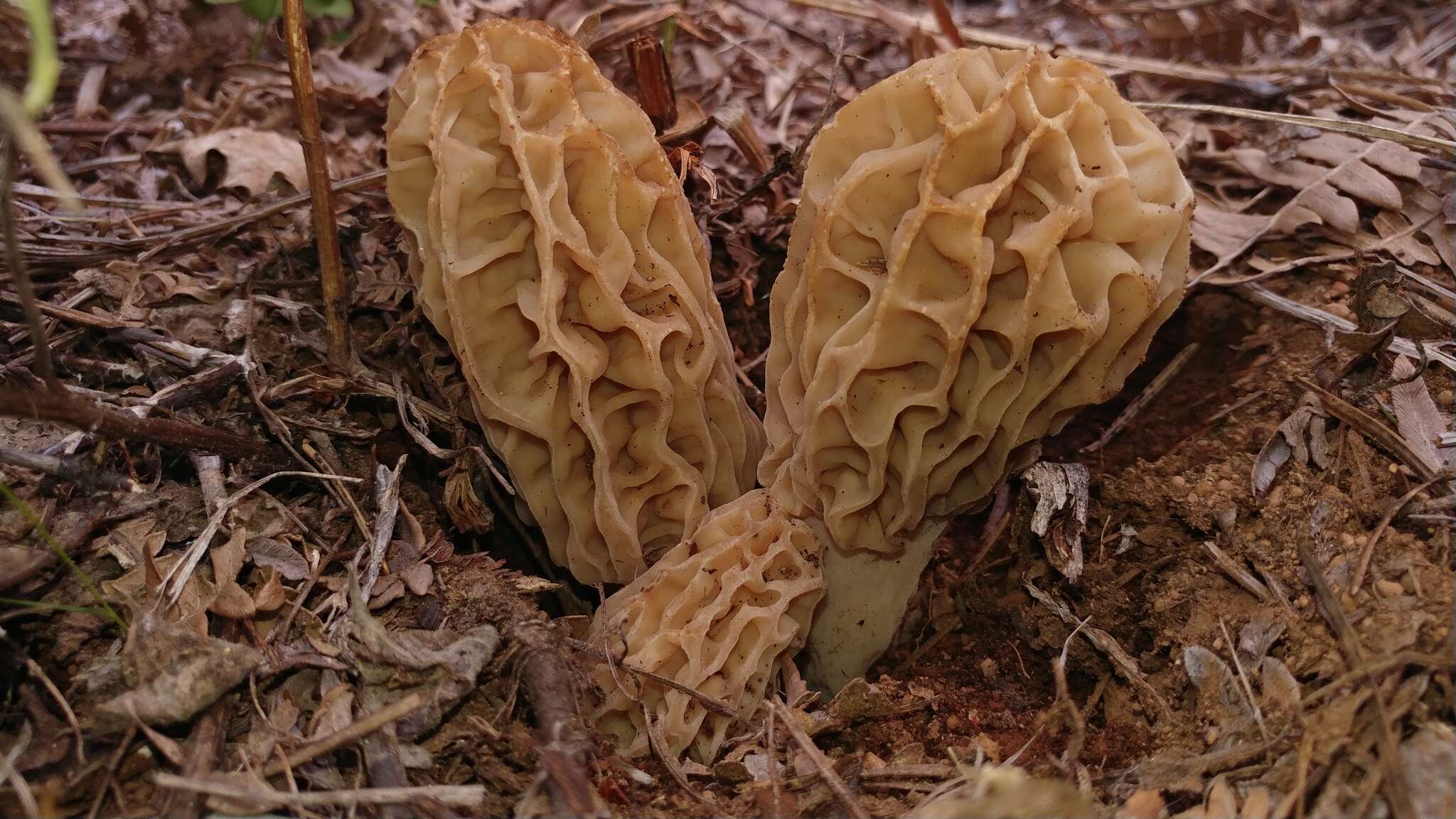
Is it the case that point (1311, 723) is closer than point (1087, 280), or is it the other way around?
point (1311, 723)

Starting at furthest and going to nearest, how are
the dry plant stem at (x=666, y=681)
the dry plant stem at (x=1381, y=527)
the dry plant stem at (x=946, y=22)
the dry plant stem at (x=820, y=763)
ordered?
the dry plant stem at (x=946, y=22) → the dry plant stem at (x=666, y=681) → the dry plant stem at (x=1381, y=527) → the dry plant stem at (x=820, y=763)

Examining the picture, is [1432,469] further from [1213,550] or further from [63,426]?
[63,426]

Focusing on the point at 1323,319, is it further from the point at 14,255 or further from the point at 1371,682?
the point at 14,255

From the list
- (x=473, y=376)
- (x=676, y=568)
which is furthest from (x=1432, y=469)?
(x=473, y=376)

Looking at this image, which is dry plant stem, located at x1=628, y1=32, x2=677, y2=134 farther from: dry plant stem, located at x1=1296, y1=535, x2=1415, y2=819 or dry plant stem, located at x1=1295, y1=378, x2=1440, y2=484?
dry plant stem, located at x1=1296, y1=535, x2=1415, y2=819

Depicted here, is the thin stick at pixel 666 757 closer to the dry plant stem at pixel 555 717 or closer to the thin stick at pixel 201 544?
the dry plant stem at pixel 555 717

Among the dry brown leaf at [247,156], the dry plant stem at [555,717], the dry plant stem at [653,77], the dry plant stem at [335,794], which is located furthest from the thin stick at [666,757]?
the dry brown leaf at [247,156]
